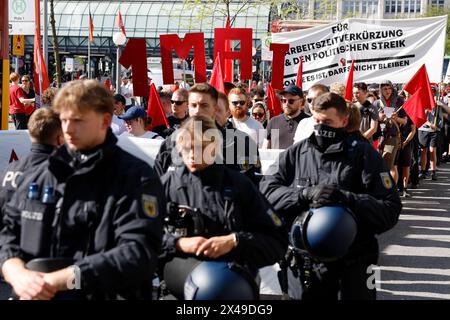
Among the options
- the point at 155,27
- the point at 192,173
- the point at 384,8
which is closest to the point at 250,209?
the point at 192,173

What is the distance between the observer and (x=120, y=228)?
3283mm

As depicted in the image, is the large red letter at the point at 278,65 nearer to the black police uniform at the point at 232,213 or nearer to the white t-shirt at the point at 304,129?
the white t-shirt at the point at 304,129

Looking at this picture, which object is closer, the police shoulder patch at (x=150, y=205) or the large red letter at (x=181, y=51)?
the police shoulder patch at (x=150, y=205)

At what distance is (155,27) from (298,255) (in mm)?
58944

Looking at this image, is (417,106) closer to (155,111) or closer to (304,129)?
(155,111)

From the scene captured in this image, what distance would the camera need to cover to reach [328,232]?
4.55m

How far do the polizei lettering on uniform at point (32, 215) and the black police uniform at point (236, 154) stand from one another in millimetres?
1827

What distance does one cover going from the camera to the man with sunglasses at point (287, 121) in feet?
29.3

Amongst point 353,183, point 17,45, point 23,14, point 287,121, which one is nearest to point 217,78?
point 287,121
